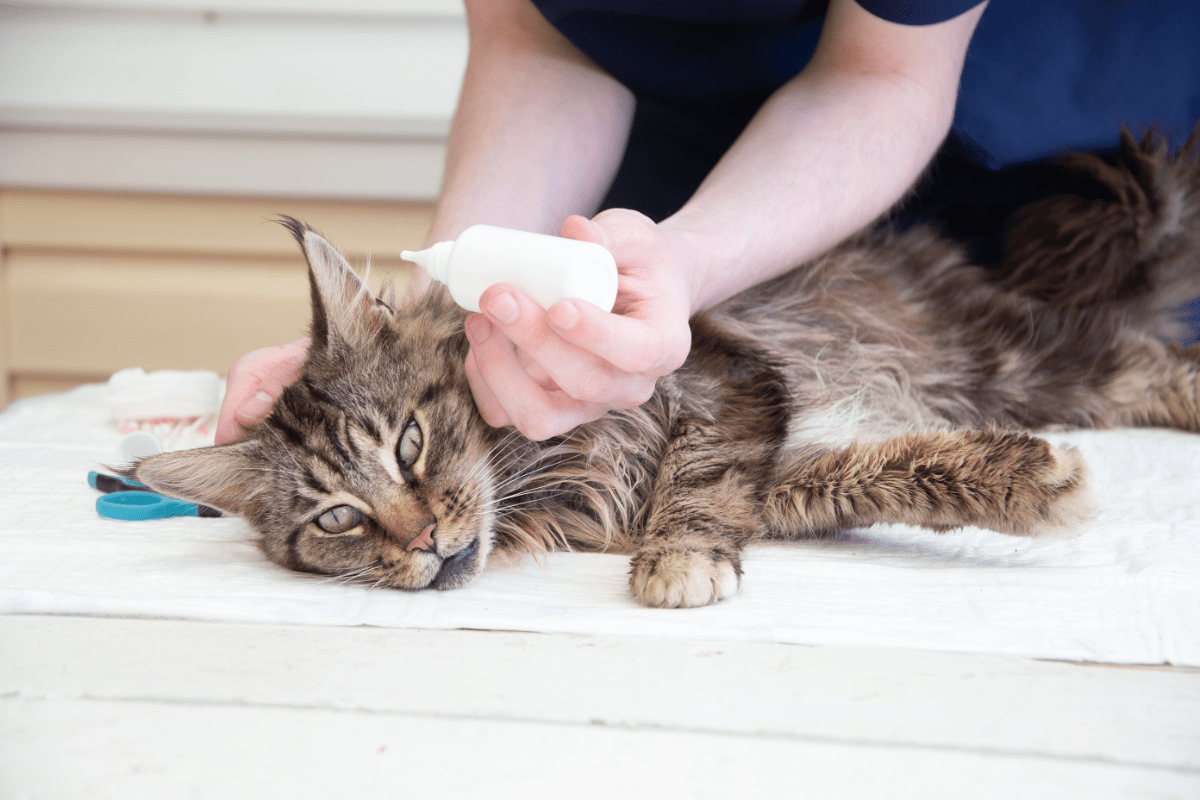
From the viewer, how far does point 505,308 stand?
984 millimetres

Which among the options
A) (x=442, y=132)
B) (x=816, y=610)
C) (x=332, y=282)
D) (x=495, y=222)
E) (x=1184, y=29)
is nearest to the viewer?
(x=816, y=610)

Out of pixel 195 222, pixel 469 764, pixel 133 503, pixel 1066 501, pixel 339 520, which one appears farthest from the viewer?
pixel 195 222

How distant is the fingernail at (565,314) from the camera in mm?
940

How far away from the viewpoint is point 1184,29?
1.98 m

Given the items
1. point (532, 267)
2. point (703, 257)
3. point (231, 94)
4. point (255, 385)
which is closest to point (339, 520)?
point (255, 385)

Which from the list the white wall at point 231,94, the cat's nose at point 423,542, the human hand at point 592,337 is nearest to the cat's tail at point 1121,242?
the human hand at point 592,337

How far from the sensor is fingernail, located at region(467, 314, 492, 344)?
1.17 m

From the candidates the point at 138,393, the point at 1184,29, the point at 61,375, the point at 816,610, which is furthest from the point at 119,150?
the point at 1184,29

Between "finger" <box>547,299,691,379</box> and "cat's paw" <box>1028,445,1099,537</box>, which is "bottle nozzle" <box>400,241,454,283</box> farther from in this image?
"cat's paw" <box>1028,445,1099,537</box>

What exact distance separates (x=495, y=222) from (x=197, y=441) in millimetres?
1048

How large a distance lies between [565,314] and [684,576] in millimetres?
456

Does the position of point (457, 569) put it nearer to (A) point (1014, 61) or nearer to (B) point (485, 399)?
(B) point (485, 399)

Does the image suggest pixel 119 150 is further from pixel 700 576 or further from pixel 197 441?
pixel 700 576

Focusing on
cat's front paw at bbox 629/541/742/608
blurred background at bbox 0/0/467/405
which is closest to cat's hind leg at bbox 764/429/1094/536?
cat's front paw at bbox 629/541/742/608
